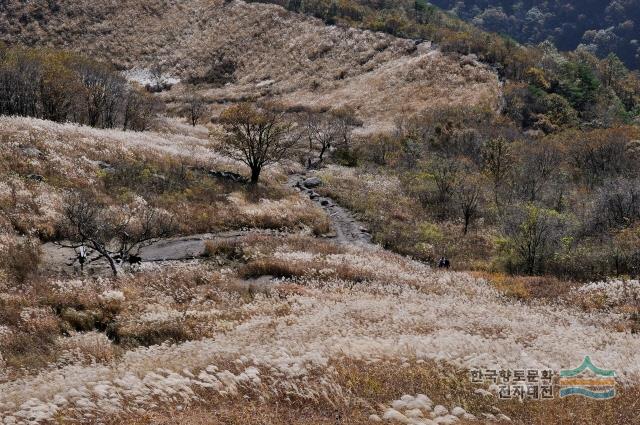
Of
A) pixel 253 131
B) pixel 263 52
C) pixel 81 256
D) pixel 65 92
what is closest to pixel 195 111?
pixel 65 92

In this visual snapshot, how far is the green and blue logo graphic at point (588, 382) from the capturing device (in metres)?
6.97

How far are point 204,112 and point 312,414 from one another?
8155 cm

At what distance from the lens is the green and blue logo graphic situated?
697cm

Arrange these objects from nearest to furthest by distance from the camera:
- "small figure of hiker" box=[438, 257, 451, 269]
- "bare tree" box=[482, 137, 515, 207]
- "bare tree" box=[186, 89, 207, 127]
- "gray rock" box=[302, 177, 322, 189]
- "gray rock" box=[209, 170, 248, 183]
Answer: "small figure of hiker" box=[438, 257, 451, 269]
"gray rock" box=[209, 170, 248, 183]
"bare tree" box=[482, 137, 515, 207]
"gray rock" box=[302, 177, 322, 189]
"bare tree" box=[186, 89, 207, 127]

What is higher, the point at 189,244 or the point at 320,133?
the point at 320,133

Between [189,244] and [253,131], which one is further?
[253,131]

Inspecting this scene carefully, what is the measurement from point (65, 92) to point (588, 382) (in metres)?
52.4

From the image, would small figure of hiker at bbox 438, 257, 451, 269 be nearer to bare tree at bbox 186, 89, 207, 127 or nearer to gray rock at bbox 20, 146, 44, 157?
gray rock at bbox 20, 146, 44, 157

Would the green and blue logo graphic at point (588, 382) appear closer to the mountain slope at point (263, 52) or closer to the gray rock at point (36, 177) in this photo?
the gray rock at point (36, 177)

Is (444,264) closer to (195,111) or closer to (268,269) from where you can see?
(268,269)

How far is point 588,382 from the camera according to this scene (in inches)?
286

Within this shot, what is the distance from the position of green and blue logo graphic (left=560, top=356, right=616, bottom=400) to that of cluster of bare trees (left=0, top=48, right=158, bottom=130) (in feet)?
169

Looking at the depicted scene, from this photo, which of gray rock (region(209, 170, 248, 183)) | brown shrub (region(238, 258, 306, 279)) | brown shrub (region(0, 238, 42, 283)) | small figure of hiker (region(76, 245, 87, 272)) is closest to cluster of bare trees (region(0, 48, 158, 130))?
gray rock (region(209, 170, 248, 183))

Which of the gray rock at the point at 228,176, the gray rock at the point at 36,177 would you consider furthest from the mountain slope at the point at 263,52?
the gray rock at the point at 36,177
